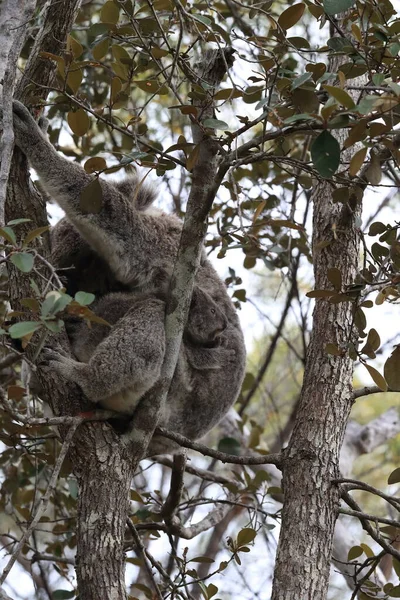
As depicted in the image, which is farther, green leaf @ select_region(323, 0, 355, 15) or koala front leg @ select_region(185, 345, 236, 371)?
koala front leg @ select_region(185, 345, 236, 371)

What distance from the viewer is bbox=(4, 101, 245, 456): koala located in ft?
11.6

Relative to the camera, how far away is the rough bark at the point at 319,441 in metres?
3.11

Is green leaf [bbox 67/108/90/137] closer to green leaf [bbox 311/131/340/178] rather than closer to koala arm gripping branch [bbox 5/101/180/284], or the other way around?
koala arm gripping branch [bbox 5/101/180/284]

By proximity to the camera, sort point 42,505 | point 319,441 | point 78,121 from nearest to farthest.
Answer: point 42,505
point 78,121
point 319,441

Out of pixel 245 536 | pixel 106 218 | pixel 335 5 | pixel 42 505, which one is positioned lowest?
pixel 42 505

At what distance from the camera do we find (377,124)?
2.40 m

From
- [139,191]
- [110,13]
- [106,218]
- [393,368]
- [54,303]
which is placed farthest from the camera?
[139,191]

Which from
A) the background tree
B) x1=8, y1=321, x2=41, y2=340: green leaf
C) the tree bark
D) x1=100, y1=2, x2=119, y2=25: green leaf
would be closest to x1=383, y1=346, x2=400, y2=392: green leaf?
the background tree

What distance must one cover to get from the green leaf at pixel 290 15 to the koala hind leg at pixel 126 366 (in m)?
1.46

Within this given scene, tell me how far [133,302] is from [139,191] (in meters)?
0.85

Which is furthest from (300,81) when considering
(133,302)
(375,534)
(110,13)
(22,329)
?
(375,534)

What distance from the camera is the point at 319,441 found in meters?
3.38

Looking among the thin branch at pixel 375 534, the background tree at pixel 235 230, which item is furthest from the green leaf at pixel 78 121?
the thin branch at pixel 375 534

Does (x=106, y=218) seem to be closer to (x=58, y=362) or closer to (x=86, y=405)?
(x=58, y=362)
